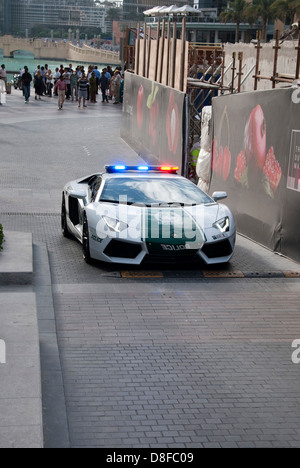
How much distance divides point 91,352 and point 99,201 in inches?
151

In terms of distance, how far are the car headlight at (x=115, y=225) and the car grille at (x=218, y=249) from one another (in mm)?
1078

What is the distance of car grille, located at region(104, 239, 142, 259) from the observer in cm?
962

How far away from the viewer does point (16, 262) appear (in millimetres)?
9031

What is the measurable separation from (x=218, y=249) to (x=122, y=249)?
1285 millimetres

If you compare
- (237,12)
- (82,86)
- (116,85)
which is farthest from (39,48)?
(82,86)

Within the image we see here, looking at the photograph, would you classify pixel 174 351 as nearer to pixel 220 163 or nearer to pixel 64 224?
pixel 64 224

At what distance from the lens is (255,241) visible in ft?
39.5

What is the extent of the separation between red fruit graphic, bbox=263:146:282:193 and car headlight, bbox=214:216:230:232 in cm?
131

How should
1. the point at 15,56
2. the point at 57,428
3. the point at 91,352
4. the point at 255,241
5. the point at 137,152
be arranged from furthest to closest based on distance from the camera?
the point at 15,56, the point at 137,152, the point at 255,241, the point at 91,352, the point at 57,428

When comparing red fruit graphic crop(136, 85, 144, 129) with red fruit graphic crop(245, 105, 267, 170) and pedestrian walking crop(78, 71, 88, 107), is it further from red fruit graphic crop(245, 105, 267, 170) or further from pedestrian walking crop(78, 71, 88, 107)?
pedestrian walking crop(78, 71, 88, 107)

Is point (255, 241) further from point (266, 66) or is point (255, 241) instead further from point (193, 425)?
point (266, 66)

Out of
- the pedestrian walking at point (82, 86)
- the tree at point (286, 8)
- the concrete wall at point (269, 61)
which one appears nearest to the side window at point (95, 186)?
the concrete wall at point (269, 61)

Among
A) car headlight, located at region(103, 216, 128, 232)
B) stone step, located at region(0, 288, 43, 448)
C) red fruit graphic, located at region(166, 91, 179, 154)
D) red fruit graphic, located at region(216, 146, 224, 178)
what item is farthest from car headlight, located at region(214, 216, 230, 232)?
red fruit graphic, located at region(166, 91, 179, 154)
